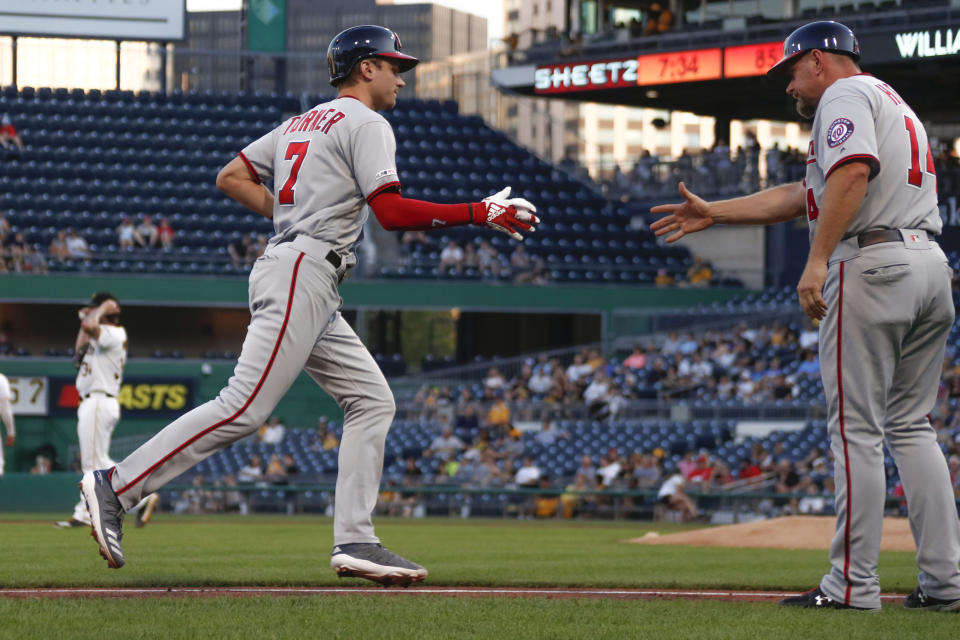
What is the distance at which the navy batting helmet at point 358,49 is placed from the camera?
19.8 ft

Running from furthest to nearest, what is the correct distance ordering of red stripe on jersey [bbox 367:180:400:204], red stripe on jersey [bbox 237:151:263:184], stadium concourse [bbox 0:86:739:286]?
1. stadium concourse [bbox 0:86:739:286]
2. red stripe on jersey [bbox 237:151:263:184]
3. red stripe on jersey [bbox 367:180:400:204]

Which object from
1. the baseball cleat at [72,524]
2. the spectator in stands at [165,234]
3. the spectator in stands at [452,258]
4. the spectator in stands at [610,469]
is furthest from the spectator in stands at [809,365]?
the spectator in stands at [165,234]

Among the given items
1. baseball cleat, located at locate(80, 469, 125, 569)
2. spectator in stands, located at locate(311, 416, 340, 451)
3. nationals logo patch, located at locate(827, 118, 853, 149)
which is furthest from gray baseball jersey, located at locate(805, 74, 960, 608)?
spectator in stands, located at locate(311, 416, 340, 451)

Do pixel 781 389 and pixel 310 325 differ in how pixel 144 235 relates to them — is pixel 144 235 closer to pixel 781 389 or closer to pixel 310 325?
pixel 781 389

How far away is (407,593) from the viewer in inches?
239

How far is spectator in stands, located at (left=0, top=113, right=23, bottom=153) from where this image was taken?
33088mm

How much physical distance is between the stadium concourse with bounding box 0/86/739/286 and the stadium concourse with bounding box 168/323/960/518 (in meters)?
5.29

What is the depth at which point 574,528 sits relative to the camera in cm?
1805

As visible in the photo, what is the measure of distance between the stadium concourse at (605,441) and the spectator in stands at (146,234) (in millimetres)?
5955

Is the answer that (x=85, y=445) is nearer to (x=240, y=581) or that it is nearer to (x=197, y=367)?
(x=240, y=581)

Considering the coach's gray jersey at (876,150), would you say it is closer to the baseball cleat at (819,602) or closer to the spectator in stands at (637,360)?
the baseball cleat at (819,602)

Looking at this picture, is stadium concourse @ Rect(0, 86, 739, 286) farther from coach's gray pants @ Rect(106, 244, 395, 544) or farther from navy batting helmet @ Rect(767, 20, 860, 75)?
navy batting helmet @ Rect(767, 20, 860, 75)

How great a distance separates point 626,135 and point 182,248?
111883 mm

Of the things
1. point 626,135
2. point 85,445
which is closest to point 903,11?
point 85,445
